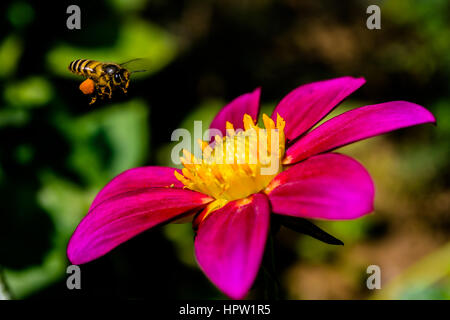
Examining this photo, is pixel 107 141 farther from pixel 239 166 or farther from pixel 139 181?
pixel 239 166

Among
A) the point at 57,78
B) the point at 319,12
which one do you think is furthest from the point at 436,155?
the point at 57,78

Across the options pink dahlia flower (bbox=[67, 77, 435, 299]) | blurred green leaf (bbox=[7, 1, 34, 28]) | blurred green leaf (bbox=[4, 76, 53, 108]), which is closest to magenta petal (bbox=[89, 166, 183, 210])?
pink dahlia flower (bbox=[67, 77, 435, 299])

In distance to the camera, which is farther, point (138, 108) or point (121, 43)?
point (121, 43)

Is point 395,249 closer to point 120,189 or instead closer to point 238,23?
point 238,23

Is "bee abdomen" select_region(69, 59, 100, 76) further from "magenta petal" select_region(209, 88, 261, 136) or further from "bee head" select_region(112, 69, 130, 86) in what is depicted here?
"magenta petal" select_region(209, 88, 261, 136)

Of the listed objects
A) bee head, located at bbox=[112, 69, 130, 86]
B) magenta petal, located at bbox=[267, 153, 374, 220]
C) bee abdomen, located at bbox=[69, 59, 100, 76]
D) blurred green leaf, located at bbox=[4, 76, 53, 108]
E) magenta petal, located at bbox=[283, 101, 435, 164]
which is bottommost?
magenta petal, located at bbox=[267, 153, 374, 220]

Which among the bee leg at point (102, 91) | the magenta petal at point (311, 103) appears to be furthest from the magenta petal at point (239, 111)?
the bee leg at point (102, 91)
